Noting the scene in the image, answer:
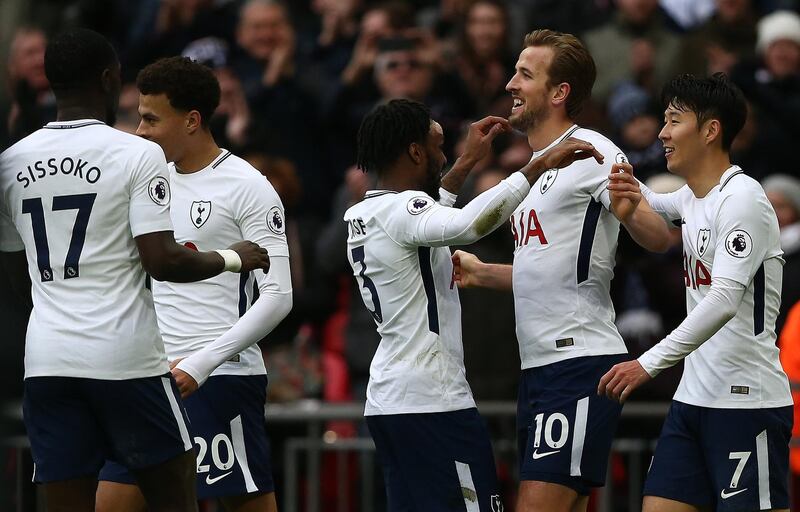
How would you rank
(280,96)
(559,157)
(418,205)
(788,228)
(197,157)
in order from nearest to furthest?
(559,157)
(418,205)
(197,157)
(788,228)
(280,96)

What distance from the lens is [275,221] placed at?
709 cm

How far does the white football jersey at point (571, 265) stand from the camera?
6.76 m

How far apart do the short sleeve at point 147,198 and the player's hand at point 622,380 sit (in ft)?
6.51

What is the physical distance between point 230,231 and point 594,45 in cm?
591

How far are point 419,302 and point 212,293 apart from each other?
44.1 inches

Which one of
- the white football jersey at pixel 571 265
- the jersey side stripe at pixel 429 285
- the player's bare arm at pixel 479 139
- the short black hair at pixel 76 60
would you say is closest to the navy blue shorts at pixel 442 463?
the jersey side stripe at pixel 429 285

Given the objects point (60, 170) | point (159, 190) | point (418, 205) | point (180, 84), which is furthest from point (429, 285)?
point (60, 170)

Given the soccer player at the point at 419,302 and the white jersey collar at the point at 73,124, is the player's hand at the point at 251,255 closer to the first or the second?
the soccer player at the point at 419,302

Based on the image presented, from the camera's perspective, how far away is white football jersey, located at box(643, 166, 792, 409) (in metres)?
6.50

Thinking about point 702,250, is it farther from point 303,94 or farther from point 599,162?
point 303,94

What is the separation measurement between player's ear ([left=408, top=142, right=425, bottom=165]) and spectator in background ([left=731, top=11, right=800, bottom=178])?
197 inches

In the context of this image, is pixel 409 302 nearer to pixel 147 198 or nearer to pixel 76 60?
pixel 147 198

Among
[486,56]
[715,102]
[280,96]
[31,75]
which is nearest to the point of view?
[715,102]

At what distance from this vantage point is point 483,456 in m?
6.56
